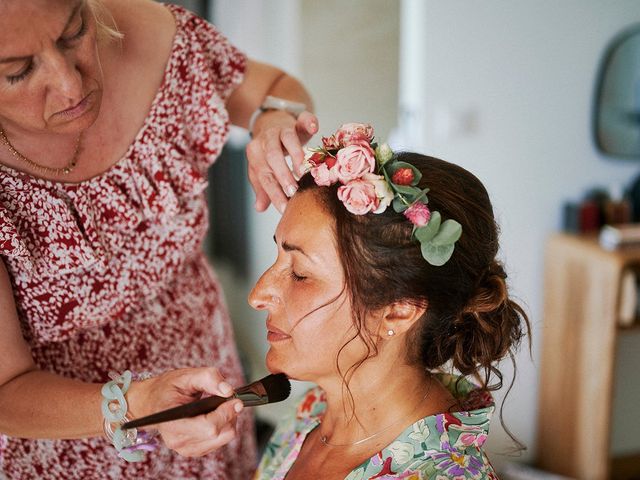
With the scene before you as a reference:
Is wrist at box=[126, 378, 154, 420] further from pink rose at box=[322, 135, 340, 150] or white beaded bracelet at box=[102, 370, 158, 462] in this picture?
pink rose at box=[322, 135, 340, 150]

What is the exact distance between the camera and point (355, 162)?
1067mm

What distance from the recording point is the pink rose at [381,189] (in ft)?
3.46

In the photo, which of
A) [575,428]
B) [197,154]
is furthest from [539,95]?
[197,154]

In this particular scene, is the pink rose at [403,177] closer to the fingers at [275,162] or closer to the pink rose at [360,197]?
the pink rose at [360,197]

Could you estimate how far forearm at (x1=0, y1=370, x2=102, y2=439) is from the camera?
3.61ft

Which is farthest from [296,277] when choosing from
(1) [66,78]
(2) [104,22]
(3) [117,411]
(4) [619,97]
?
(4) [619,97]

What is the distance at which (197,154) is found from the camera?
1.40m

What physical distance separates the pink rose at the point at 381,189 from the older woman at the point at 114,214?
7.2 inches

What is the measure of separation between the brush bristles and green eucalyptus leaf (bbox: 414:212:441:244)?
0.35m

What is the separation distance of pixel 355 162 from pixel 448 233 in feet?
0.60

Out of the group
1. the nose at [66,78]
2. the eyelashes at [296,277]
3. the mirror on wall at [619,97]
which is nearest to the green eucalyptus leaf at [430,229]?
the eyelashes at [296,277]

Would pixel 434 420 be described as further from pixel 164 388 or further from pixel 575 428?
pixel 575 428

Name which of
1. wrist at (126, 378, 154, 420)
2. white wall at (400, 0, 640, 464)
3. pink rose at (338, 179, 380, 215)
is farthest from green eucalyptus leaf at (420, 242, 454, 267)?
white wall at (400, 0, 640, 464)

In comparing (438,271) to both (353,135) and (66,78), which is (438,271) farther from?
(66,78)
